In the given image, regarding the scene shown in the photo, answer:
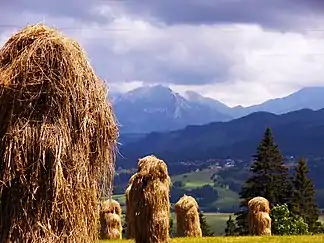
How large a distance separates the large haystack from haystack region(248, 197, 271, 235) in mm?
30894

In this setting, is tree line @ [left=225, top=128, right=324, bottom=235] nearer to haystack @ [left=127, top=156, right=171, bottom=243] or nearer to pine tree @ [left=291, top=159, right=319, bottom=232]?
pine tree @ [left=291, top=159, right=319, bottom=232]

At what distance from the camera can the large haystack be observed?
586 inches

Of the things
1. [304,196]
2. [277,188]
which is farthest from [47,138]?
[304,196]

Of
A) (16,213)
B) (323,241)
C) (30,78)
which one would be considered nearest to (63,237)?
(16,213)

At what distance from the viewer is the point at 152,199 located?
2788 centimetres

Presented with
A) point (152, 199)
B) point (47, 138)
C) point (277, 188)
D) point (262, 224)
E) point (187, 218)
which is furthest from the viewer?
point (277, 188)

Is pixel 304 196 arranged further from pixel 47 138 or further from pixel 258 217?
pixel 47 138

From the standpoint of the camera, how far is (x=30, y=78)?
15.1 metres

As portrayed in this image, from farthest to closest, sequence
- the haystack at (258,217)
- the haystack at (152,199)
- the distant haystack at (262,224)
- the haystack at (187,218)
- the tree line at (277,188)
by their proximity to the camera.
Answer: the tree line at (277,188) → the haystack at (258,217) → the distant haystack at (262,224) → the haystack at (187,218) → the haystack at (152,199)

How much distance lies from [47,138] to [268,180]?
65.9m

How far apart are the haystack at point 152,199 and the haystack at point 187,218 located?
16.7 m

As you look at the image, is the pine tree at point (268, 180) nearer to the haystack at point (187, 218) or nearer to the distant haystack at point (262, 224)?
the distant haystack at point (262, 224)

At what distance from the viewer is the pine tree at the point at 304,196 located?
79688 mm

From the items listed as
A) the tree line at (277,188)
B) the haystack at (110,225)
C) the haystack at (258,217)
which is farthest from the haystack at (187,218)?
the tree line at (277,188)
